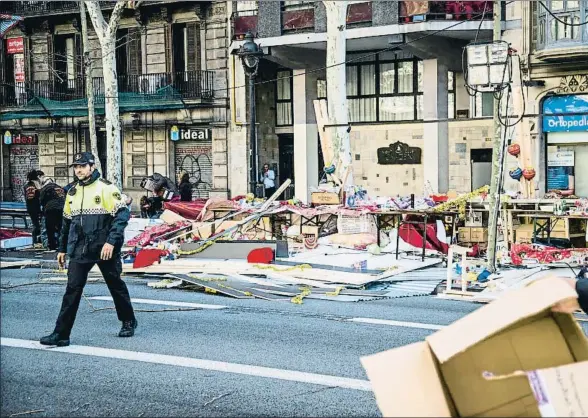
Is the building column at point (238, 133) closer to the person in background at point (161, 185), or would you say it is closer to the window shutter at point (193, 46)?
the window shutter at point (193, 46)

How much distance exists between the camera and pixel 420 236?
1792cm

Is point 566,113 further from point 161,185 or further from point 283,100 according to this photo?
point 283,100

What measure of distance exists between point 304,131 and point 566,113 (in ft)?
32.4

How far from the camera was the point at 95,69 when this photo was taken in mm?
37875

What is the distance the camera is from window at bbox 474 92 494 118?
2809cm

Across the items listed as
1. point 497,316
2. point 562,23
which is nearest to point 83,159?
point 497,316

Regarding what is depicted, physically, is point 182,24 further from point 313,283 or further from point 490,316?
point 490,316

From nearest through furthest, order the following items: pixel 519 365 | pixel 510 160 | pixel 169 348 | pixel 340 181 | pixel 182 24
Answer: pixel 519 365 → pixel 169 348 → pixel 340 181 → pixel 510 160 → pixel 182 24

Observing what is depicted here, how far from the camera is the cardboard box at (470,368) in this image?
12.1ft

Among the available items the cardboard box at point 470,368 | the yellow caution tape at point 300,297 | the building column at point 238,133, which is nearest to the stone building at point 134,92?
the building column at point 238,133

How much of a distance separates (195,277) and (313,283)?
1.80 metres

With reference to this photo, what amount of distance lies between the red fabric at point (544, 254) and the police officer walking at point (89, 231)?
864 centimetres

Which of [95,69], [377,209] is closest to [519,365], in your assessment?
[377,209]

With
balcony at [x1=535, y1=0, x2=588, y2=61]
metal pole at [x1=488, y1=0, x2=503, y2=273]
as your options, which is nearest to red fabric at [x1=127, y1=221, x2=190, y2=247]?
metal pole at [x1=488, y1=0, x2=503, y2=273]
